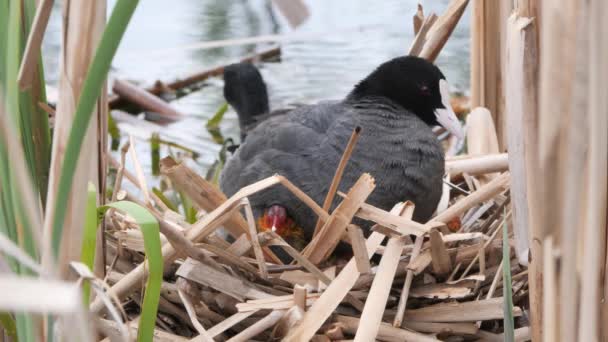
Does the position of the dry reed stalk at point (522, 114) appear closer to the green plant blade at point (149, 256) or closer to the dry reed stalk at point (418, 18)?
the green plant blade at point (149, 256)

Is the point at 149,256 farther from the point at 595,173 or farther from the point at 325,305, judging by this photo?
the point at 595,173

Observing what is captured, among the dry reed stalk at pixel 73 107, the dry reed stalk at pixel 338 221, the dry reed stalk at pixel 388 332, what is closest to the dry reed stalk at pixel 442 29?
the dry reed stalk at pixel 338 221

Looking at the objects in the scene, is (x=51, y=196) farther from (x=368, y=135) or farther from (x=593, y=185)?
(x=368, y=135)

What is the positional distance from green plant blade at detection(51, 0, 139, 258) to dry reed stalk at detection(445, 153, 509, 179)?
1022 mm

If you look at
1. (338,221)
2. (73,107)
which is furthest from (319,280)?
(73,107)

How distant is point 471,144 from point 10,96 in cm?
126

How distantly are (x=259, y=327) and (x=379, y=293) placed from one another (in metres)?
0.16

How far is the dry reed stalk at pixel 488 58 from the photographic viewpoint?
69.8 inches

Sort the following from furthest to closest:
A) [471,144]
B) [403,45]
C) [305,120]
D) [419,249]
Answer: [403,45] → [471,144] → [305,120] → [419,249]

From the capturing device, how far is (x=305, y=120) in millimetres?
1657

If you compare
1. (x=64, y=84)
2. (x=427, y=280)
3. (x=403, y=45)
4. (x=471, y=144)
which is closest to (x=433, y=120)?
(x=471, y=144)

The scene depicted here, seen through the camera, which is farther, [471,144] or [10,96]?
[471,144]

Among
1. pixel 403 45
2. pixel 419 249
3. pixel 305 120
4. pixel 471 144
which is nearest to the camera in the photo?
pixel 419 249

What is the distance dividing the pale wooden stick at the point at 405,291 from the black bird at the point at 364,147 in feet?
0.80
